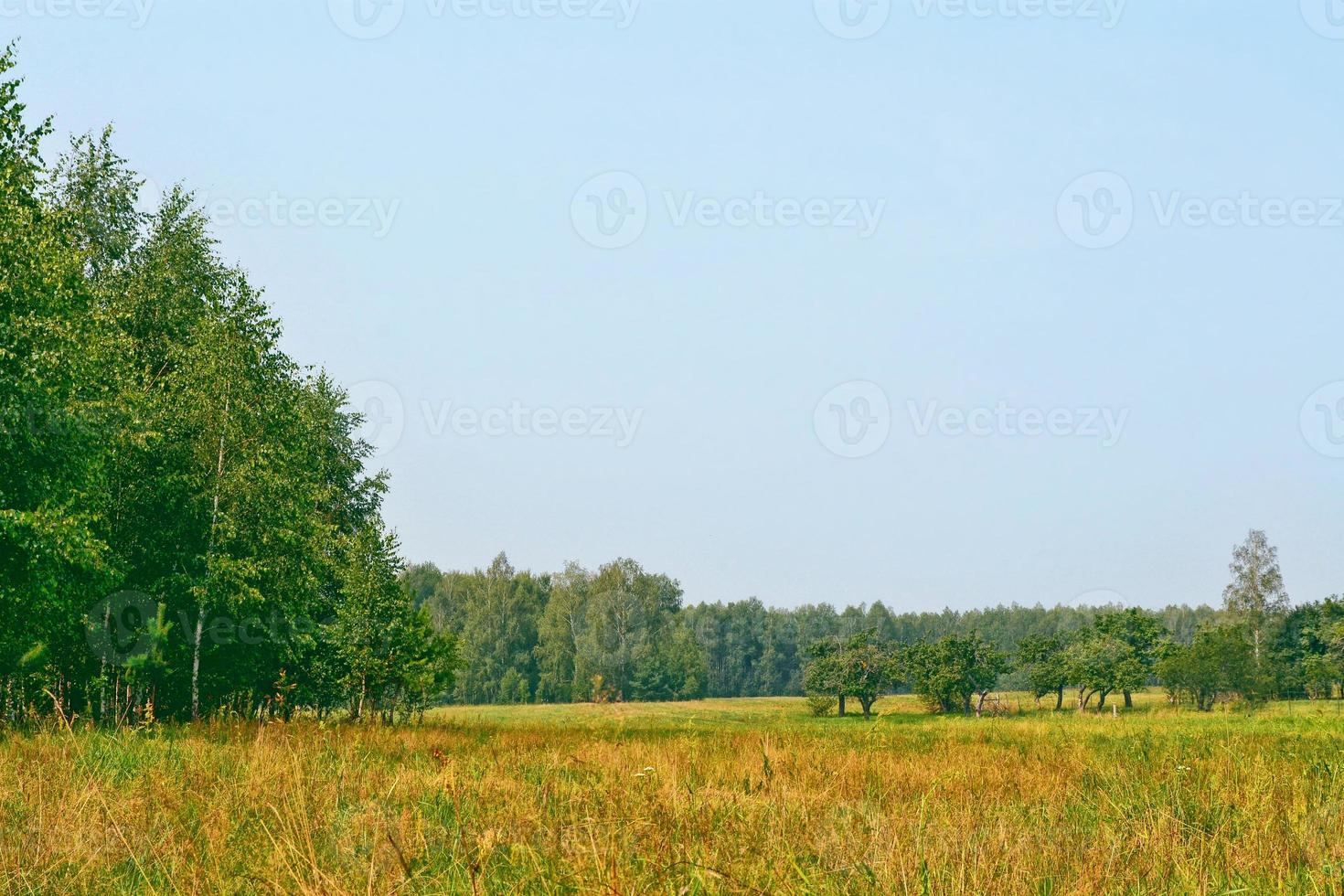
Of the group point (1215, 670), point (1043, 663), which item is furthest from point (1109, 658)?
point (1215, 670)

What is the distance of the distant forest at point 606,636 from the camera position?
118 metres

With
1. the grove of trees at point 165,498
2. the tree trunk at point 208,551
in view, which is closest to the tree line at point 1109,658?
the grove of trees at point 165,498

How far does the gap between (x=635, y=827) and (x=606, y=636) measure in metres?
117

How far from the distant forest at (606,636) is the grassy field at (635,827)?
91659 millimetres

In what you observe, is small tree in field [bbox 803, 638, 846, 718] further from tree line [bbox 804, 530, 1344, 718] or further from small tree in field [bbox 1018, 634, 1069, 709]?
small tree in field [bbox 1018, 634, 1069, 709]

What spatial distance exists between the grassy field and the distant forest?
301 feet

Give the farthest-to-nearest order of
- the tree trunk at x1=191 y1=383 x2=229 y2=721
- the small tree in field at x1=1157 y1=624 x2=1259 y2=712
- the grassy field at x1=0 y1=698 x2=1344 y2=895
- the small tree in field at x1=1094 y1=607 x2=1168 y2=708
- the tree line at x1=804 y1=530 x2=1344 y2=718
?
the small tree in field at x1=1094 y1=607 x2=1168 y2=708, the tree line at x1=804 y1=530 x2=1344 y2=718, the small tree in field at x1=1157 y1=624 x2=1259 y2=712, the tree trunk at x1=191 y1=383 x2=229 y2=721, the grassy field at x1=0 y1=698 x2=1344 y2=895

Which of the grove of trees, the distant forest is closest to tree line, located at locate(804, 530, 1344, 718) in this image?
the distant forest

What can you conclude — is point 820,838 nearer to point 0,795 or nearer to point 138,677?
point 0,795

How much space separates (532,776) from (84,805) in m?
3.89

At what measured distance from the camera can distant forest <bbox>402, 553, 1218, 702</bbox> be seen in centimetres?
11812

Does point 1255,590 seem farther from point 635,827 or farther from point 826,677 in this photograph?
point 635,827

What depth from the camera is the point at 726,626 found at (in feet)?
509

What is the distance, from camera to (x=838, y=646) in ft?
281
